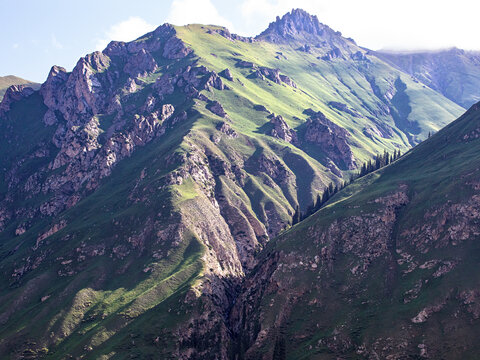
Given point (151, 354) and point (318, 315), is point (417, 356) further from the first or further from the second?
point (151, 354)

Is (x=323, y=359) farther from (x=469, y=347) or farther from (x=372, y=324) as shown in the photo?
(x=469, y=347)

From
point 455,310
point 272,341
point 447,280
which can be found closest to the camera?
point 455,310

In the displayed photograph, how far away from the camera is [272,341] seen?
192 metres

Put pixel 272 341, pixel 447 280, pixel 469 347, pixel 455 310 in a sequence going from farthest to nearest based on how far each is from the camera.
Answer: pixel 272 341, pixel 447 280, pixel 455 310, pixel 469 347

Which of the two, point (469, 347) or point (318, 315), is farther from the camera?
point (318, 315)

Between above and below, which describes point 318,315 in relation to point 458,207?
below

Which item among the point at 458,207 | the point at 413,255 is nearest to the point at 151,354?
the point at 413,255

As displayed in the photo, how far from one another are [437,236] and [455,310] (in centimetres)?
4308

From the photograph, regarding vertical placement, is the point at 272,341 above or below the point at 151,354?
below

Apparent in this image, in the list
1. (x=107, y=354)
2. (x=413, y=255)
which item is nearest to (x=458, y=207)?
(x=413, y=255)

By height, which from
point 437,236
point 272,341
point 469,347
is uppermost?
point 437,236

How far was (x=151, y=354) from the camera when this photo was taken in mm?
196000

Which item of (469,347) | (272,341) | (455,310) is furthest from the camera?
(272,341)

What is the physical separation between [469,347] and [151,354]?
126745 millimetres
